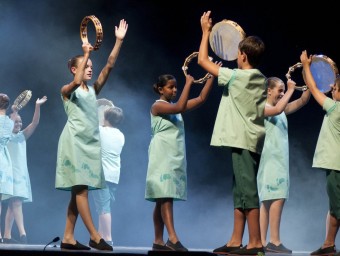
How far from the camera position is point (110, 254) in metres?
5.45

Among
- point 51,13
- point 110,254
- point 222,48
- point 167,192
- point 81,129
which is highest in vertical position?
point 51,13

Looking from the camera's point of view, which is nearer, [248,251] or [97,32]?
[248,251]

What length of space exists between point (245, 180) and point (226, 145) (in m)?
0.29

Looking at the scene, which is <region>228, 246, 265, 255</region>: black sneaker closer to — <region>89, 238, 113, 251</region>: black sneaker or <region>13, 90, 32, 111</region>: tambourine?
<region>89, 238, 113, 251</region>: black sneaker

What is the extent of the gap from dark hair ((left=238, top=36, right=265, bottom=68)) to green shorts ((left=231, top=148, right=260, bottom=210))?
0.70 meters

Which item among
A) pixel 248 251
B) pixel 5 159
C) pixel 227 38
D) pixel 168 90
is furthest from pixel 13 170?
pixel 248 251

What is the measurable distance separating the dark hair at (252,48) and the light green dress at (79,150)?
4.35ft

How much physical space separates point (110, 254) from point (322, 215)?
18.5 ft

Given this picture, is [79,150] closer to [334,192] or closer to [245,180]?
[245,180]

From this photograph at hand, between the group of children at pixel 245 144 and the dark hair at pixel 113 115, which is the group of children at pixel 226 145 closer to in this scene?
the group of children at pixel 245 144

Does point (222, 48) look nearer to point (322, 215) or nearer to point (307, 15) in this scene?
point (307, 15)

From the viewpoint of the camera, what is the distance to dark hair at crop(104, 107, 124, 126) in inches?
375

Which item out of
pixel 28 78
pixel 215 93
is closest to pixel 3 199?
pixel 28 78

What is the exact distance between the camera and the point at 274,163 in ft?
24.8
